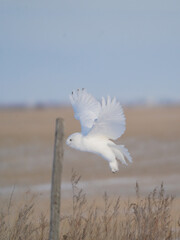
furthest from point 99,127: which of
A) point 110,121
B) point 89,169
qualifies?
point 89,169

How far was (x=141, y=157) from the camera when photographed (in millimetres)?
19797

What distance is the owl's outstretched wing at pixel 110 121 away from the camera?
421 cm

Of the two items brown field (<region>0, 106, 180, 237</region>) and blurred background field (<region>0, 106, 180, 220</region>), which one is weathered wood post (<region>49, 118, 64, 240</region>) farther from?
blurred background field (<region>0, 106, 180, 220</region>)

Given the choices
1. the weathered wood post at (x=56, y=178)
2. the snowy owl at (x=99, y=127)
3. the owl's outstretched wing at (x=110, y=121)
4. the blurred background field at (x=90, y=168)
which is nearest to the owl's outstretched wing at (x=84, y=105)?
the snowy owl at (x=99, y=127)

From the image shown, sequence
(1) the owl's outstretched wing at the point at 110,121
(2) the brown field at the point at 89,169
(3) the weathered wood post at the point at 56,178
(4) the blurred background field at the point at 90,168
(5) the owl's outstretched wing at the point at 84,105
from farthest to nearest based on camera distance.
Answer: (4) the blurred background field at the point at 90,168, (2) the brown field at the point at 89,169, (3) the weathered wood post at the point at 56,178, (5) the owl's outstretched wing at the point at 84,105, (1) the owl's outstretched wing at the point at 110,121

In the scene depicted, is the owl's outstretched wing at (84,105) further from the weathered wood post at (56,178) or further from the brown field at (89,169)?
the brown field at (89,169)

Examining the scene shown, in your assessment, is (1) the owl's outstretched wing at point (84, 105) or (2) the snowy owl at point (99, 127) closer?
(2) the snowy owl at point (99, 127)

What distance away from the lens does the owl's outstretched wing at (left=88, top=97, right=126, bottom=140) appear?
421cm

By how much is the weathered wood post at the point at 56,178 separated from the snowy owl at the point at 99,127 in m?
0.49

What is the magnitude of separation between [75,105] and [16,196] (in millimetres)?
8957

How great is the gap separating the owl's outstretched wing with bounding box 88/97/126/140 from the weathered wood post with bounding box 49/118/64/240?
0.75m

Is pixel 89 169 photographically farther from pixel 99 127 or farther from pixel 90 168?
pixel 99 127

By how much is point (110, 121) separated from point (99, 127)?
0.12 meters

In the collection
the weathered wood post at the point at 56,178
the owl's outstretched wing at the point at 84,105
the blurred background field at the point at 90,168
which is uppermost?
the blurred background field at the point at 90,168
